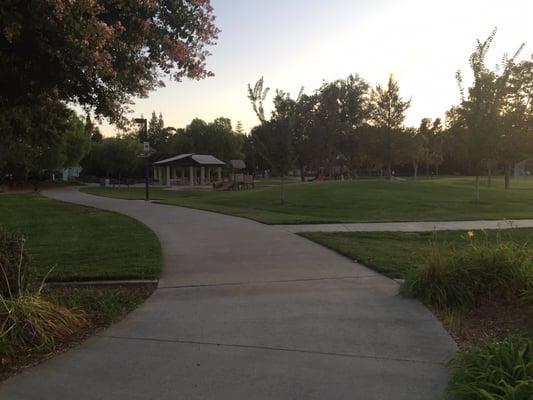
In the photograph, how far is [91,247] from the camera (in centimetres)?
1113

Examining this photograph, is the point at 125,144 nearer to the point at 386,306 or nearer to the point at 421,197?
the point at 421,197

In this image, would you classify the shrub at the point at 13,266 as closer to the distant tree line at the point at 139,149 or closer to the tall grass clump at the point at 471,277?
the tall grass clump at the point at 471,277

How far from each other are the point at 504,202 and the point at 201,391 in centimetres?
2001

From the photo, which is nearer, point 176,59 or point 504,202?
point 176,59

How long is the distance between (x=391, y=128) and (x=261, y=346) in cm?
4170

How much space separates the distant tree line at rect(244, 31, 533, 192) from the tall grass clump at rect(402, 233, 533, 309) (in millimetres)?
14756

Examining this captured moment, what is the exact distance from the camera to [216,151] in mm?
79812

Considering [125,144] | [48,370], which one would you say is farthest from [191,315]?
[125,144]

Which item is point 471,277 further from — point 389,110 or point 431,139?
point 431,139

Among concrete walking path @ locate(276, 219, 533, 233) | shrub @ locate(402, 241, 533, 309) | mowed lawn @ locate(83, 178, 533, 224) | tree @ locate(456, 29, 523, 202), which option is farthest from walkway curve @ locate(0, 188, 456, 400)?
tree @ locate(456, 29, 523, 202)

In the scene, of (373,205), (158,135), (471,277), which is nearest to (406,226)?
(373,205)

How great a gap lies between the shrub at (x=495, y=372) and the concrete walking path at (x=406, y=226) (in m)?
8.86

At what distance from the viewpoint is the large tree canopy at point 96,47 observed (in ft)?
15.6

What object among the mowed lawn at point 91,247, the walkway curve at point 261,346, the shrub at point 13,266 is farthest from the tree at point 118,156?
the shrub at point 13,266
